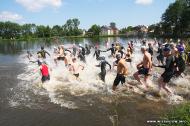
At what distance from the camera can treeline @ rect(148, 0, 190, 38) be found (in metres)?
83.7

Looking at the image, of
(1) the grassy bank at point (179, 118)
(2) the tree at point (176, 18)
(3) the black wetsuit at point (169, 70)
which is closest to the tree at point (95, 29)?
(2) the tree at point (176, 18)

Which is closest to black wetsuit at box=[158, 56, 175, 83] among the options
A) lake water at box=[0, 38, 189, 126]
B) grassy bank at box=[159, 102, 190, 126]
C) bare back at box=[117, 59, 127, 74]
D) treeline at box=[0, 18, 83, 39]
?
lake water at box=[0, 38, 189, 126]

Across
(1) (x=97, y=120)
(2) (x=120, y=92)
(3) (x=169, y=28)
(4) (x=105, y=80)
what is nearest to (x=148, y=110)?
(1) (x=97, y=120)

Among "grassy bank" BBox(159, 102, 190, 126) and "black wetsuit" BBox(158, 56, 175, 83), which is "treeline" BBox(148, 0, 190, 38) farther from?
"grassy bank" BBox(159, 102, 190, 126)

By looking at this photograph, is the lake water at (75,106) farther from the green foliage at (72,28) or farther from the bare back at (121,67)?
the green foliage at (72,28)

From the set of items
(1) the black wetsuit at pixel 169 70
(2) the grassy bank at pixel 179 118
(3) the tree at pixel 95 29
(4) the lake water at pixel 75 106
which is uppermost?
(3) the tree at pixel 95 29

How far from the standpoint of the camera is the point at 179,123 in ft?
22.9

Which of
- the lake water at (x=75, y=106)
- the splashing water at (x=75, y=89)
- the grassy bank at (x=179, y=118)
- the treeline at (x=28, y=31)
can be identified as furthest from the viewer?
the treeline at (x=28, y=31)

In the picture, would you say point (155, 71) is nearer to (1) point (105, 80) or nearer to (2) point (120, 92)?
(1) point (105, 80)

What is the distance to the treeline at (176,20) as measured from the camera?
83.7 metres

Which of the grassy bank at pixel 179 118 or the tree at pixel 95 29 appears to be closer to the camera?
the grassy bank at pixel 179 118

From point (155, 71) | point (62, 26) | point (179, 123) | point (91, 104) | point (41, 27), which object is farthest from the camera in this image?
point (62, 26)

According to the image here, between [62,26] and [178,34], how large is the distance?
104 meters

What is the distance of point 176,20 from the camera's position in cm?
9450
